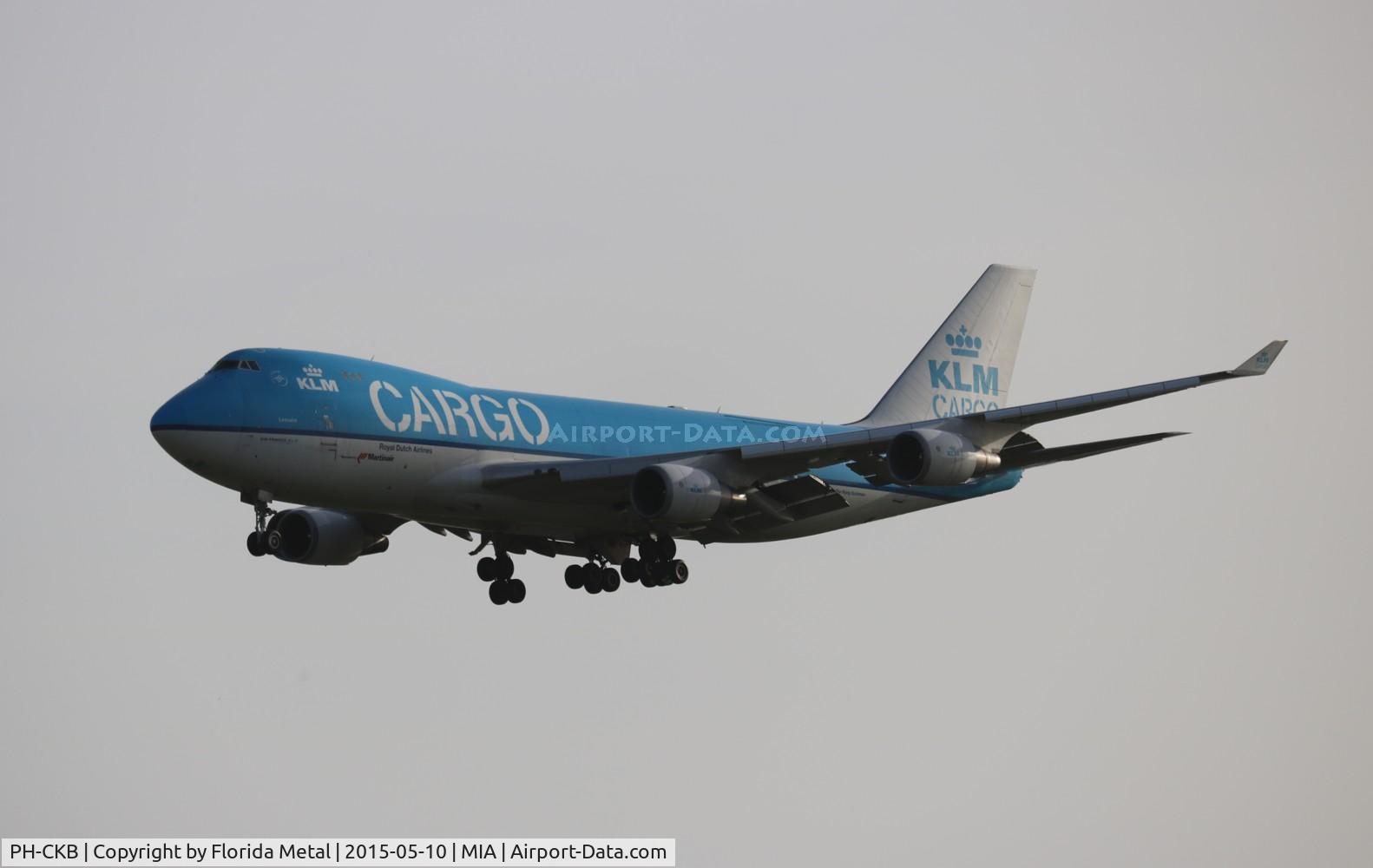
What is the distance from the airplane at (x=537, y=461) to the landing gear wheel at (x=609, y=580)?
0.06m

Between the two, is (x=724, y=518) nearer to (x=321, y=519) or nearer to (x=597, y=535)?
(x=597, y=535)

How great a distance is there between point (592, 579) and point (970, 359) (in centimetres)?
1484

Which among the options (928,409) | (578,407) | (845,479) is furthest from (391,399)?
(928,409)

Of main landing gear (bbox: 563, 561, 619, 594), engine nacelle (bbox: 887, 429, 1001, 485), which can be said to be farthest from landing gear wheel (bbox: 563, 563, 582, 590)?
engine nacelle (bbox: 887, 429, 1001, 485)

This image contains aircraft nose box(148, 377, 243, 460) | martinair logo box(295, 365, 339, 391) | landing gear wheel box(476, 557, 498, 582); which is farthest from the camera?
landing gear wheel box(476, 557, 498, 582)

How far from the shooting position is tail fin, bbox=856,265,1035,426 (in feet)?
Result: 189

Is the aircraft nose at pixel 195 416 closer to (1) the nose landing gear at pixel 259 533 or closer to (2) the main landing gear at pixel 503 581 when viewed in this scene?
(1) the nose landing gear at pixel 259 533

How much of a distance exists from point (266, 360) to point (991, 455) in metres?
16.6

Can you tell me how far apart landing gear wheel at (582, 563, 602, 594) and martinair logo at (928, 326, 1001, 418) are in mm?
Result: 12592

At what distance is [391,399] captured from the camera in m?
44.2

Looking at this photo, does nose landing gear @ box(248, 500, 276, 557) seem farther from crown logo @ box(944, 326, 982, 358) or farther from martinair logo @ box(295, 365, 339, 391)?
crown logo @ box(944, 326, 982, 358)

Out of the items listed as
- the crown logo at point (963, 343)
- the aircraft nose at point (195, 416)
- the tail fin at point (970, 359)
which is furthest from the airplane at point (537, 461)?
the crown logo at point (963, 343)

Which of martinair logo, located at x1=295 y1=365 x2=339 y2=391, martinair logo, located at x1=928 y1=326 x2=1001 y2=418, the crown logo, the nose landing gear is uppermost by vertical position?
the crown logo

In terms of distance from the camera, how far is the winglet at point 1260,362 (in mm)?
40728
